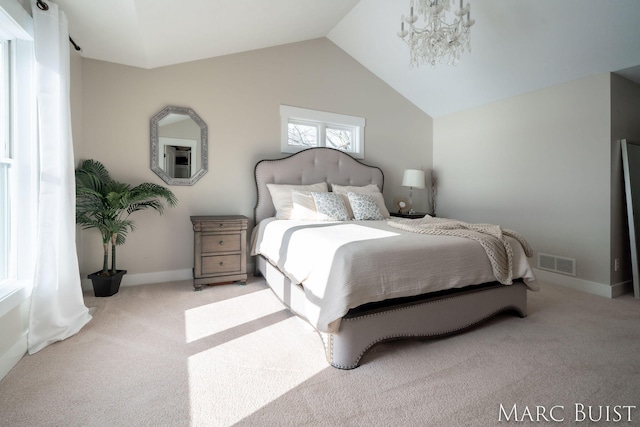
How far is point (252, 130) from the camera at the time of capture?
12.2 feet

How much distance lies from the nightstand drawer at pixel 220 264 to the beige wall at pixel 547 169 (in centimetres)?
345

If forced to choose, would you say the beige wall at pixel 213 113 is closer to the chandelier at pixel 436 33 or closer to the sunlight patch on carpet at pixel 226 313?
the sunlight patch on carpet at pixel 226 313

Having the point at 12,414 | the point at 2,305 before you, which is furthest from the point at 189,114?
the point at 12,414

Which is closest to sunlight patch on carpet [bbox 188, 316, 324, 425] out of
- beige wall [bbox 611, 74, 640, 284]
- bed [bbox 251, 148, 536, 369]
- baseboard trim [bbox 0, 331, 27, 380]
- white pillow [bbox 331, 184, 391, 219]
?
bed [bbox 251, 148, 536, 369]

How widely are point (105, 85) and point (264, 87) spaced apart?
169cm

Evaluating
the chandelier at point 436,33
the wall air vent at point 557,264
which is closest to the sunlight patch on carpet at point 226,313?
the chandelier at point 436,33

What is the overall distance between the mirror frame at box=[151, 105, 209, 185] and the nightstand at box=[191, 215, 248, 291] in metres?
0.54

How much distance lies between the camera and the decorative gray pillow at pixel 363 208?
339 cm

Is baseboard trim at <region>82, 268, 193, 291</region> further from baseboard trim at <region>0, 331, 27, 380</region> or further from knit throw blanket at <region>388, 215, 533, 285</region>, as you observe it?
knit throw blanket at <region>388, 215, 533, 285</region>

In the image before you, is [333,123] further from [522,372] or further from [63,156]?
[522,372]

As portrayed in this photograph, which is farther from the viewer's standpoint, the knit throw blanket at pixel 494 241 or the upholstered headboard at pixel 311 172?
the upholstered headboard at pixel 311 172

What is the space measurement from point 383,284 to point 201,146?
2722mm

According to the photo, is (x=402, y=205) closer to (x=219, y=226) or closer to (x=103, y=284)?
(x=219, y=226)

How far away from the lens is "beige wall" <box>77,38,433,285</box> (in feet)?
9.97
